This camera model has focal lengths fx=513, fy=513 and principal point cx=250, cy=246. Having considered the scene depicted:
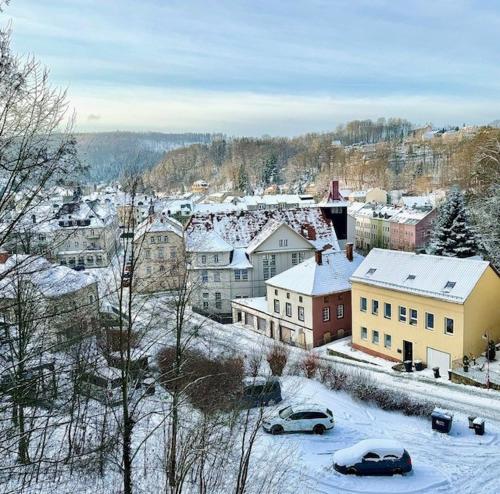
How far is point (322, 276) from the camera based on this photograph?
3553 cm

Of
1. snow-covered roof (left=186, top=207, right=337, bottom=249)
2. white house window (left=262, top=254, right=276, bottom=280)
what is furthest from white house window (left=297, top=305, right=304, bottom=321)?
snow-covered roof (left=186, top=207, right=337, bottom=249)

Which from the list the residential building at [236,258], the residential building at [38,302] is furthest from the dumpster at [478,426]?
the residential building at [236,258]

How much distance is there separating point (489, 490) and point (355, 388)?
8.54m

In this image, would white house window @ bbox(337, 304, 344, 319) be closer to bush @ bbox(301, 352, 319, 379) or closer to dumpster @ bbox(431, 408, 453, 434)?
bush @ bbox(301, 352, 319, 379)

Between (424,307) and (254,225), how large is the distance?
73.9 feet

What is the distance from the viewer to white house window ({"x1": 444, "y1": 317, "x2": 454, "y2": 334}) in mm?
27250

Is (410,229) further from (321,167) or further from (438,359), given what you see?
(321,167)

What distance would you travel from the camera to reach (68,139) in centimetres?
650

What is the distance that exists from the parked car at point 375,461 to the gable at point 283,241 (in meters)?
28.9

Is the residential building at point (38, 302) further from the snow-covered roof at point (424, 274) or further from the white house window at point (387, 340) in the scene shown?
the white house window at point (387, 340)

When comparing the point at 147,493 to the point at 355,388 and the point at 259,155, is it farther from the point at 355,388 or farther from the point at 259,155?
the point at 259,155

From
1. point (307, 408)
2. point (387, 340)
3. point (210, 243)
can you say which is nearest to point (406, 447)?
point (307, 408)

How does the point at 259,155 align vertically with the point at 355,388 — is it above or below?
above

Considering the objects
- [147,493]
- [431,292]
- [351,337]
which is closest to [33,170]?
[147,493]
